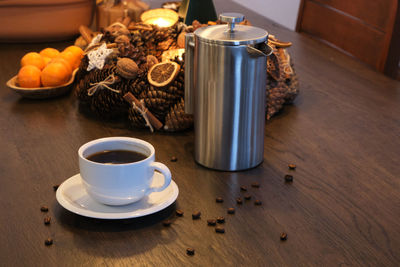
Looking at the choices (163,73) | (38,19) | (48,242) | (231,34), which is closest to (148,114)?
(163,73)

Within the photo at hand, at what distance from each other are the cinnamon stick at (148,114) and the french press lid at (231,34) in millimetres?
245

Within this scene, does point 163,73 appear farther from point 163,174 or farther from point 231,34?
point 163,174

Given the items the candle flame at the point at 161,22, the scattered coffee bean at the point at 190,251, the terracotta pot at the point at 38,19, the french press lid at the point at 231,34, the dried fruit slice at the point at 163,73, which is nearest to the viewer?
the scattered coffee bean at the point at 190,251

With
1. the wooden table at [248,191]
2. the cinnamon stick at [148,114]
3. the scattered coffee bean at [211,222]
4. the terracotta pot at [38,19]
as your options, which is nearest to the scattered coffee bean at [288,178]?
the wooden table at [248,191]

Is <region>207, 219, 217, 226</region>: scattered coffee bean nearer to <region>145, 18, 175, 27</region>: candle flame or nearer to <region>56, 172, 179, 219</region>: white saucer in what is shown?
<region>56, 172, 179, 219</region>: white saucer

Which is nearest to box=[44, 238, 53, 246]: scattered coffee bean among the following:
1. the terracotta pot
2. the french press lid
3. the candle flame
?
the french press lid

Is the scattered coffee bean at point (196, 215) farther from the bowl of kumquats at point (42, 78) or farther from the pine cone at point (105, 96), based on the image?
the bowl of kumquats at point (42, 78)

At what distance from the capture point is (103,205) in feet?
2.58

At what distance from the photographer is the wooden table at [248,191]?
0.71m

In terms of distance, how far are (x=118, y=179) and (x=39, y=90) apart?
22.8 inches

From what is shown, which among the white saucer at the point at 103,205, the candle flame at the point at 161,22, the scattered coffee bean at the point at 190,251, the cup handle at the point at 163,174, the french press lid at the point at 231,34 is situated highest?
the french press lid at the point at 231,34

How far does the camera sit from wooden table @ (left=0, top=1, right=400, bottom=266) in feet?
2.32

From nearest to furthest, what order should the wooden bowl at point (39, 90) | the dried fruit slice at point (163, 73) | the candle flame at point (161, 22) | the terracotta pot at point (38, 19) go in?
the dried fruit slice at point (163, 73) → the wooden bowl at point (39, 90) → the candle flame at point (161, 22) → the terracotta pot at point (38, 19)

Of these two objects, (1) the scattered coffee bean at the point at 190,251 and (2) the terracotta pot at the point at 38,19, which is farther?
(2) the terracotta pot at the point at 38,19
